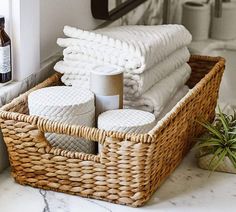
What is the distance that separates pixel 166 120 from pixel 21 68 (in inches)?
14.4

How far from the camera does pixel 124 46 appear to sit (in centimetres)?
137

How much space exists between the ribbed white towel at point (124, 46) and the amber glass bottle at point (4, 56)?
0.44 ft

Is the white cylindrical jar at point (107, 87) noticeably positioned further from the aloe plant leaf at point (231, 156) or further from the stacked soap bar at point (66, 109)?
the aloe plant leaf at point (231, 156)

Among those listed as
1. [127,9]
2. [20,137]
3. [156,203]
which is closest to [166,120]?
[156,203]

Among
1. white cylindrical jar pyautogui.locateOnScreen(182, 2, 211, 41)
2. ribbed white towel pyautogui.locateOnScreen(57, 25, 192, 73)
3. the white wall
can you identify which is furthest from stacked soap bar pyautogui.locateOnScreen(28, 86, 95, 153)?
white cylindrical jar pyautogui.locateOnScreen(182, 2, 211, 41)

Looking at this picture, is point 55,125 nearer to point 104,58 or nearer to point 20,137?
point 20,137

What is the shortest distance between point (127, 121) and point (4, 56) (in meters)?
0.30

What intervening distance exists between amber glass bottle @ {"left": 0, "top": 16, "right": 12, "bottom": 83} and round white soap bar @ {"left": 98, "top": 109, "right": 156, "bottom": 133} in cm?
23

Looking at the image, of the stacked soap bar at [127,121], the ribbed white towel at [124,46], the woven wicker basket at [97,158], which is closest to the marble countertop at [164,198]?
the woven wicker basket at [97,158]

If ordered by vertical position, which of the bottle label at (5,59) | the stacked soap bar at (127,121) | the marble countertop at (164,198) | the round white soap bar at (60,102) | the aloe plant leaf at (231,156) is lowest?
the marble countertop at (164,198)

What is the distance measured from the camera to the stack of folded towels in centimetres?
138

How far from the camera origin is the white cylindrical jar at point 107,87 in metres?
1.32

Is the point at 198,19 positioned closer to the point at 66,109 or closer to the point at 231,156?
the point at 231,156

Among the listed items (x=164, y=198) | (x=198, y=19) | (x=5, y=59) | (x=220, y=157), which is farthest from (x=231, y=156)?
(x=198, y=19)
